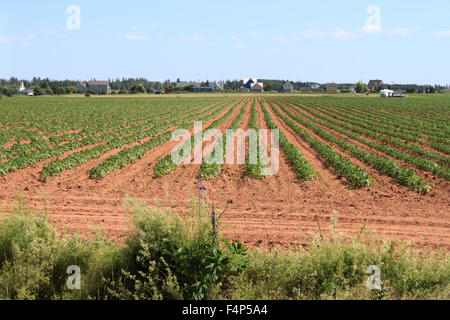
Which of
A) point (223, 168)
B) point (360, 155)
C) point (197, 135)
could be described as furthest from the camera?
point (197, 135)

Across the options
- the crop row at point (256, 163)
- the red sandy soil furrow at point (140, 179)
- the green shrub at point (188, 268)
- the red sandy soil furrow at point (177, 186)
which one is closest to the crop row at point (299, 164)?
the crop row at point (256, 163)

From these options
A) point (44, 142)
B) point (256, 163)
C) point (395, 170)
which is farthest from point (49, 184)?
point (395, 170)

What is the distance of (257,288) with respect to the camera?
496 centimetres

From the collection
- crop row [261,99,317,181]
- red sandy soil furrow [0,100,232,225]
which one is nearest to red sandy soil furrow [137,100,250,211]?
red sandy soil furrow [0,100,232,225]

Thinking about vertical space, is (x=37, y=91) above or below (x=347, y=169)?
above

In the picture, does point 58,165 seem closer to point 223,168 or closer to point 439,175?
point 223,168

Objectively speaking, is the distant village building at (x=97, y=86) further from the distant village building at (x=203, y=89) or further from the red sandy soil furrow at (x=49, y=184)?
the red sandy soil furrow at (x=49, y=184)

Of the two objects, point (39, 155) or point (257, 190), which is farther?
point (39, 155)

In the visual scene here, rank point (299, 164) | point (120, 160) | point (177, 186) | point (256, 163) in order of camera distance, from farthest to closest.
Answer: point (120, 160), point (256, 163), point (299, 164), point (177, 186)

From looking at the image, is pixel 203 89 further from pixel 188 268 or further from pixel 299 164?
pixel 188 268

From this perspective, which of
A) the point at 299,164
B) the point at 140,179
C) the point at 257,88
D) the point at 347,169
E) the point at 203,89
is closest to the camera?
the point at 140,179

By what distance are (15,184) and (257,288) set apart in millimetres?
10513
